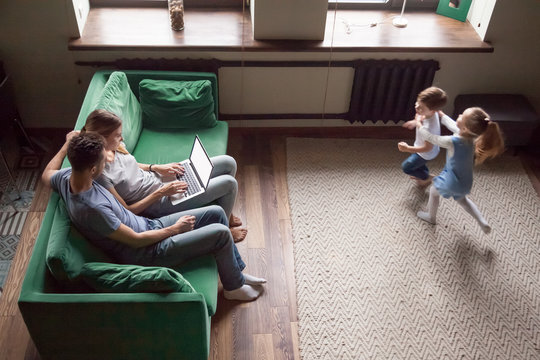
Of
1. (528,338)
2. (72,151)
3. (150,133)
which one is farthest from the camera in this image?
(150,133)

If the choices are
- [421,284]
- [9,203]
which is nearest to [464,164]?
[421,284]

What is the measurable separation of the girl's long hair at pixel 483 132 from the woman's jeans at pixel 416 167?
48 cm

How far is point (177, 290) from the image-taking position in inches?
85.9

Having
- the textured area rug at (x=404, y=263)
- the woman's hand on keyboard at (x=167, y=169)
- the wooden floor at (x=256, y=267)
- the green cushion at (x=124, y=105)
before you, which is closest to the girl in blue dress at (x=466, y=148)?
the textured area rug at (x=404, y=263)

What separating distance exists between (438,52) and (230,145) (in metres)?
1.63

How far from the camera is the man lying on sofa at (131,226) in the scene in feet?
7.23

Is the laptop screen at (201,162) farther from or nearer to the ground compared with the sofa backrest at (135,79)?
nearer to the ground

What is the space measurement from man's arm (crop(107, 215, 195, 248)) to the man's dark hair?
1.04 feet

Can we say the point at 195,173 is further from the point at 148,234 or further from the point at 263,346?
the point at 263,346

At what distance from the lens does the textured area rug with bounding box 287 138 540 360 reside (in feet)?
9.06

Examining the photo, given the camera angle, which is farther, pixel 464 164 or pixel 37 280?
pixel 464 164

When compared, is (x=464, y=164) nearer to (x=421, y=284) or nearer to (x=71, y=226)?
(x=421, y=284)

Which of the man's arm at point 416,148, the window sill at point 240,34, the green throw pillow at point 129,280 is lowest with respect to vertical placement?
the man's arm at point 416,148

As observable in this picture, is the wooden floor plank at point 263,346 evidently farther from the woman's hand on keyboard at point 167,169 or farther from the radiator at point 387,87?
the radiator at point 387,87
